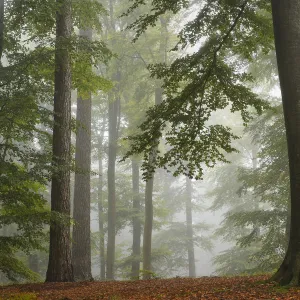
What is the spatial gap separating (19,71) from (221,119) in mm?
23650

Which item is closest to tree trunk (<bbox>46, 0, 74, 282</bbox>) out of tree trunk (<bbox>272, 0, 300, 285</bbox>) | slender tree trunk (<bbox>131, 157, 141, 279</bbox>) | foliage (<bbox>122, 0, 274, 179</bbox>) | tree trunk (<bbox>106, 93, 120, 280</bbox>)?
foliage (<bbox>122, 0, 274, 179</bbox>)

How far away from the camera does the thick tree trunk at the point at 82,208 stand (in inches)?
469

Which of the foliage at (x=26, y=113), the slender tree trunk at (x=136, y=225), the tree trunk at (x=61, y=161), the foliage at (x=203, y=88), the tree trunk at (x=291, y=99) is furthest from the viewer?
the slender tree trunk at (x=136, y=225)

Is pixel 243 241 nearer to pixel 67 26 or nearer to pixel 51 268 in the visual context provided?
pixel 51 268

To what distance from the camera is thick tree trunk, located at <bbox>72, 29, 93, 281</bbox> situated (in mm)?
11922

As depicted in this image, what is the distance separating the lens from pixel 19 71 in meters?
8.33

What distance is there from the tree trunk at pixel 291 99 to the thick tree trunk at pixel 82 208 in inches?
268

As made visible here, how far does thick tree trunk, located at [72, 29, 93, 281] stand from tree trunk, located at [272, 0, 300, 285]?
681 centimetres

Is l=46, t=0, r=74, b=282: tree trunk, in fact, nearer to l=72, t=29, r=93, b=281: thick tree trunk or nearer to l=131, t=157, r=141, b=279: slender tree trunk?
l=72, t=29, r=93, b=281: thick tree trunk

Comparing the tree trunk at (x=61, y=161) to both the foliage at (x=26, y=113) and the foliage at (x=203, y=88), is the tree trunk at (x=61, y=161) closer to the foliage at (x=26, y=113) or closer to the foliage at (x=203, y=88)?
the foliage at (x=26, y=113)

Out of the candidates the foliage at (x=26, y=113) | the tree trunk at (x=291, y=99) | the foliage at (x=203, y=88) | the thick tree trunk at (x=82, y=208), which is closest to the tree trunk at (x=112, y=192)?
the thick tree trunk at (x=82, y=208)

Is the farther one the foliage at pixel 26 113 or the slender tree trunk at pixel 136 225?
the slender tree trunk at pixel 136 225

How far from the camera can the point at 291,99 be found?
584cm

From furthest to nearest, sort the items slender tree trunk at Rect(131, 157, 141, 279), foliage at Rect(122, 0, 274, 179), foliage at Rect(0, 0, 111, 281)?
slender tree trunk at Rect(131, 157, 141, 279) → foliage at Rect(0, 0, 111, 281) → foliage at Rect(122, 0, 274, 179)
